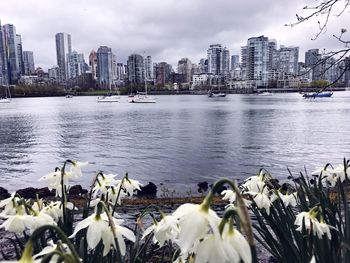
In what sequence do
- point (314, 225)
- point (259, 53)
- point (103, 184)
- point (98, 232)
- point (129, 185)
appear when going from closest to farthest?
point (98, 232) < point (314, 225) < point (103, 184) < point (129, 185) < point (259, 53)

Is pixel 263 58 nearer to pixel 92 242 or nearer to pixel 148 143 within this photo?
pixel 148 143

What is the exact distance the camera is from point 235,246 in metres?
1.20

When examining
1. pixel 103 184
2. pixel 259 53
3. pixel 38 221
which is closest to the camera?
A: pixel 38 221

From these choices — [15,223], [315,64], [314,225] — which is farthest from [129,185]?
[315,64]

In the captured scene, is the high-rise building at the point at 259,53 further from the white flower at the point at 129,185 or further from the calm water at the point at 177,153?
the white flower at the point at 129,185

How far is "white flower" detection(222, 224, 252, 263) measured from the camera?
117 cm

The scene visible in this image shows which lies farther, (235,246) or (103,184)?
(103,184)

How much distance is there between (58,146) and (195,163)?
471 inches

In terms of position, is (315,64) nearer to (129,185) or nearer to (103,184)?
(129,185)

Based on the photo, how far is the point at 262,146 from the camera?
2297 centimetres

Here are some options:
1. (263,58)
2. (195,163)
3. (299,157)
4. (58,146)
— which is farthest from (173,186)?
(263,58)

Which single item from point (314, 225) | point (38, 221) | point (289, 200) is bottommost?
point (289, 200)

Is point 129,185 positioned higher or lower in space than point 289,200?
higher

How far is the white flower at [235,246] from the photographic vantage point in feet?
3.84
